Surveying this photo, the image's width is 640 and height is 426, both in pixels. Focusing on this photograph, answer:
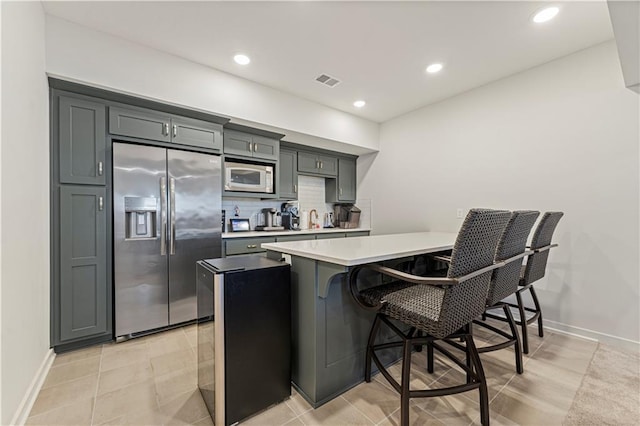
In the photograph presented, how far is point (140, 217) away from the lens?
8.21 feet

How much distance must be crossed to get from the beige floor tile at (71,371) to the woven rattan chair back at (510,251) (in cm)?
279

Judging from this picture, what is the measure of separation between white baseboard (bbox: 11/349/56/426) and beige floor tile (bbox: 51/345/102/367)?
0.05 metres

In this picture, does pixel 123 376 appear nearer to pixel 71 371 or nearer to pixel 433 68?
pixel 71 371

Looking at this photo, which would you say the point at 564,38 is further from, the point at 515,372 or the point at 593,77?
the point at 515,372

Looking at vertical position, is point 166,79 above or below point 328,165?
above

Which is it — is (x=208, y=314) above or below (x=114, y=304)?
above

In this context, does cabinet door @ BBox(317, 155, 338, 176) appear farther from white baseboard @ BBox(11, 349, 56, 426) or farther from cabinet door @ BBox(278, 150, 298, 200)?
white baseboard @ BBox(11, 349, 56, 426)

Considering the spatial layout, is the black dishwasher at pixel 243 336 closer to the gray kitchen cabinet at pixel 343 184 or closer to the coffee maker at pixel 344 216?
the gray kitchen cabinet at pixel 343 184

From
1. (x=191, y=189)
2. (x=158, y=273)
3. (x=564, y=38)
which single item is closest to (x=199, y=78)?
(x=191, y=189)

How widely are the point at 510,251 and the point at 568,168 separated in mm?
1568

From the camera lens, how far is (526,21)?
7.11ft

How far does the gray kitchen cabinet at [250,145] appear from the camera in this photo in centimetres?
330

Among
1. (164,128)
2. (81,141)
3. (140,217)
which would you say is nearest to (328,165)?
(164,128)

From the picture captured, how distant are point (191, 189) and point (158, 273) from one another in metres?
0.85
